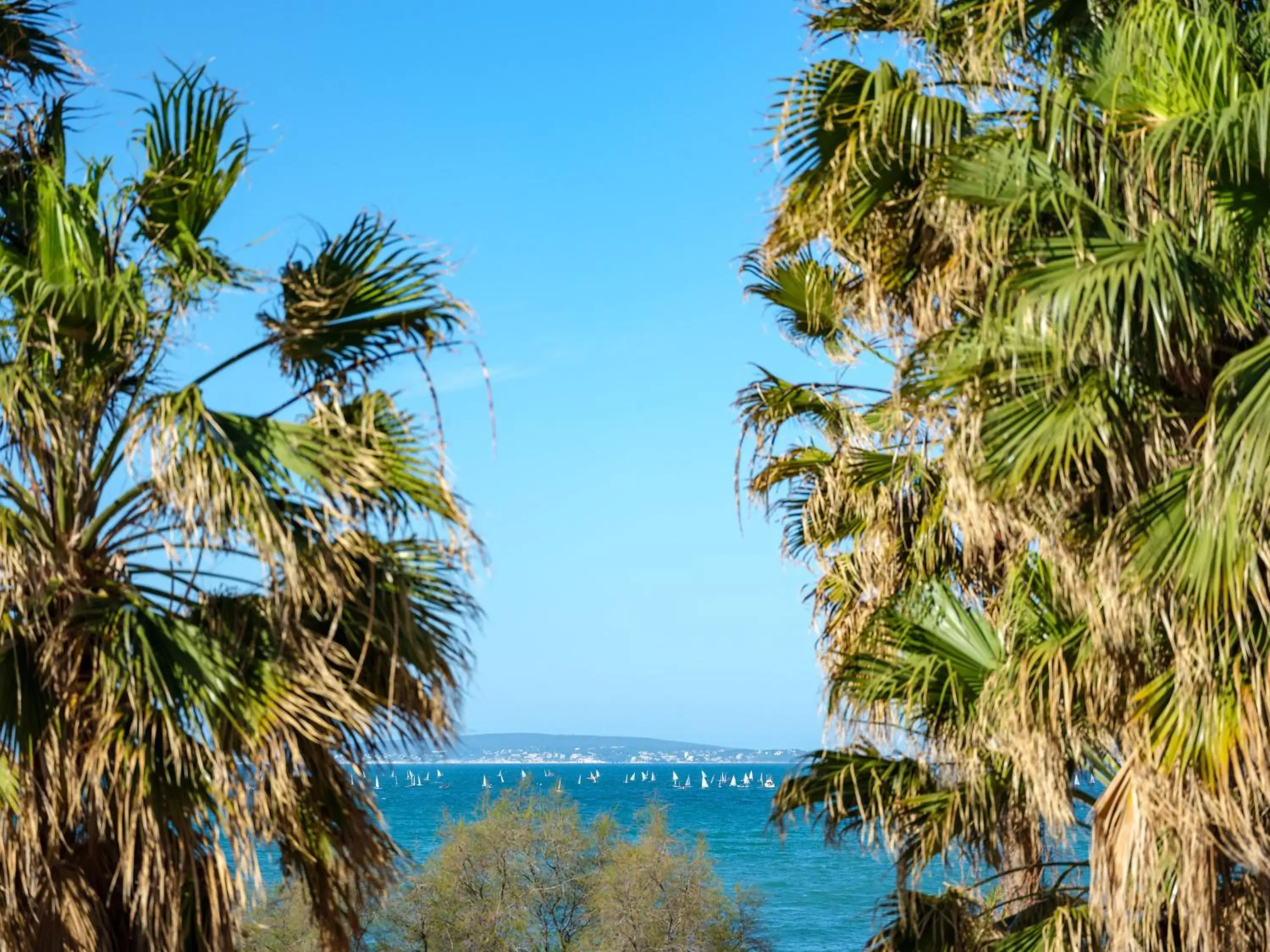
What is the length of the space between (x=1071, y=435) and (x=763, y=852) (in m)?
68.8

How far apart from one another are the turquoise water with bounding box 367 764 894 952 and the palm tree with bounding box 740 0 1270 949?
889 millimetres

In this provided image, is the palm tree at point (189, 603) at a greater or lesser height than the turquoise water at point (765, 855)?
greater

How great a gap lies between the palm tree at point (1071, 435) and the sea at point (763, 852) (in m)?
0.81

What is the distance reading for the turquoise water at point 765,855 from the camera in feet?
168

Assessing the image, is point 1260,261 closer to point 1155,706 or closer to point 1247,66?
point 1247,66

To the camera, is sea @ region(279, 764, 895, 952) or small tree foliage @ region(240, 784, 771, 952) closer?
small tree foliage @ region(240, 784, 771, 952)

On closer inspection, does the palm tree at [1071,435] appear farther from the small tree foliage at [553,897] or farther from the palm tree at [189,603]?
the small tree foliage at [553,897]

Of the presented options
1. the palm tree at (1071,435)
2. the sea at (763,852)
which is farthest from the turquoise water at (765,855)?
the palm tree at (1071,435)

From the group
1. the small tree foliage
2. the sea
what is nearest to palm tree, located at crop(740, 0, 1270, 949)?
the sea

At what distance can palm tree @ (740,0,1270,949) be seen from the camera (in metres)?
5.71

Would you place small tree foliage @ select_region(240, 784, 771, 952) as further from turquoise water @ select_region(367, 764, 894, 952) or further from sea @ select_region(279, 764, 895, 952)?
turquoise water @ select_region(367, 764, 894, 952)

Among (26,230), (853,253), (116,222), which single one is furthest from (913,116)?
(26,230)

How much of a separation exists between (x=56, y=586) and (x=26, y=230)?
5.75 ft

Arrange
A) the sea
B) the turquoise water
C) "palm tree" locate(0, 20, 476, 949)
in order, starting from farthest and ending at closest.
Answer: the turquoise water
the sea
"palm tree" locate(0, 20, 476, 949)
